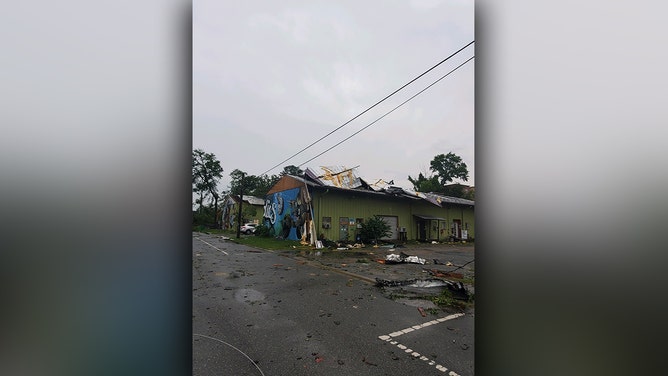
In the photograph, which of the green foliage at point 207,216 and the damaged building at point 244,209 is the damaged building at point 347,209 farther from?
the green foliage at point 207,216

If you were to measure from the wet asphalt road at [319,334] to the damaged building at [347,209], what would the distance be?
38.4 ft

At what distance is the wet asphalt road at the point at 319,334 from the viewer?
2857 mm

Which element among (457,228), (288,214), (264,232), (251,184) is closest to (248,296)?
(288,214)

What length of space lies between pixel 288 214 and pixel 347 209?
14.4ft

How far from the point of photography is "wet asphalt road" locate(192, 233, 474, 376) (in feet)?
9.37

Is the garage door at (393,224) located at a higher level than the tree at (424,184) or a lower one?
lower

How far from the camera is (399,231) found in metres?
21.2

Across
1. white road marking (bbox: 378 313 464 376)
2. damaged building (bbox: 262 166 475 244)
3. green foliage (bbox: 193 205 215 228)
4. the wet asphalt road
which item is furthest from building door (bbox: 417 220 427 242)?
green foliage (bbox: 193 205 215 228)

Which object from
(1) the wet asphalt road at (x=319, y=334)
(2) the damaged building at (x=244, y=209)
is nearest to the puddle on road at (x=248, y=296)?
(1) the wet asphalt road at (x=319, y=334)
